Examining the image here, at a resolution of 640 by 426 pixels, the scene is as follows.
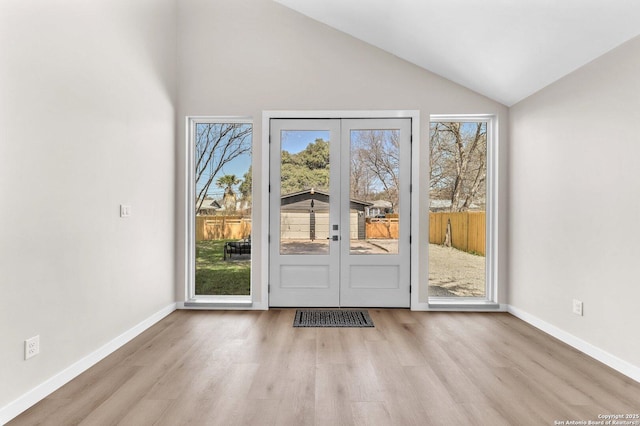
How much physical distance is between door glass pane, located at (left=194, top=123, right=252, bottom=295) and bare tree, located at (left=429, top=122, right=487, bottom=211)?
229 centimetres

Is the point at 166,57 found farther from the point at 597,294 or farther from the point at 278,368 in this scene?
the point at 597,294

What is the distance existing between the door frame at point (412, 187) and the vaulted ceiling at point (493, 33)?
2.36 ft

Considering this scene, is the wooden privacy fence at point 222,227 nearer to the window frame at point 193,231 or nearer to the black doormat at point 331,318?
the window frame at point 193,231

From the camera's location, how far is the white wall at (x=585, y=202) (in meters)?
2.63

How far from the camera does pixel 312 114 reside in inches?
168

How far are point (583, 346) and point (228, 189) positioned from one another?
389 cm

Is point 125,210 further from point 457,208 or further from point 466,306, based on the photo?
point 466,306

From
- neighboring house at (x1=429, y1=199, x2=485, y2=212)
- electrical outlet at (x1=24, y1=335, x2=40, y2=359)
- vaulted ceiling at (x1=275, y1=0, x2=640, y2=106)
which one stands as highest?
vaulted ceiling at (x1=275, y1=0, x2=640, y2=106)

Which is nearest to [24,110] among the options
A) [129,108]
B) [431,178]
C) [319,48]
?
[129,108]

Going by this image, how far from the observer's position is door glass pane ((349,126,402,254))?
170 inches

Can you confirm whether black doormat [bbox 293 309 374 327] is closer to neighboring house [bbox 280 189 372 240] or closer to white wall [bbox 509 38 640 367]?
neighboring house [bbox 280 189 372 240]

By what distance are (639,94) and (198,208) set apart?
4.27 m

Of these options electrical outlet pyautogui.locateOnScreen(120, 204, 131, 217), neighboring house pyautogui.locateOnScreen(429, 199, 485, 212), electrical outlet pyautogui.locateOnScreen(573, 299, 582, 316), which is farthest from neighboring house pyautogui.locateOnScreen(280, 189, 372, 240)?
electrical outlet pyautogui.locateOnScreen(573, 299, 582, 316)

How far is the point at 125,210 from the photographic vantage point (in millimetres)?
3230
